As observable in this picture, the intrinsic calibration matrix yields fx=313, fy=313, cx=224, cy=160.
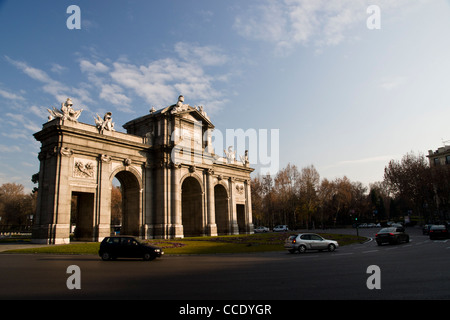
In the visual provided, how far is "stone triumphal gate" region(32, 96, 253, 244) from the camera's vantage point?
31.4 meters

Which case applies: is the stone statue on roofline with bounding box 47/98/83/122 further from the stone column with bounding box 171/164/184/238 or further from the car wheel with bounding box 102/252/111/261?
the car wheel with bounding box 102/252/111/261

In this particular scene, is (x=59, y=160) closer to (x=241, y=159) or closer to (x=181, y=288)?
(x=181, y=288)

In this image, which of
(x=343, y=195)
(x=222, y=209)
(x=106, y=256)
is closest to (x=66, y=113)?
(x=106, y=256)

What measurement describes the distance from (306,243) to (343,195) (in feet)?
237

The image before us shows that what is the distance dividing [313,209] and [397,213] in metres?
52.4

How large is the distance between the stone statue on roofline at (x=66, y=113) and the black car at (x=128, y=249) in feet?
61.6

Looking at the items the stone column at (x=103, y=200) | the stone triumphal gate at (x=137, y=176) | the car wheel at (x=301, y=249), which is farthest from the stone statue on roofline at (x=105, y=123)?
the car wheel at (x=301, y=249)

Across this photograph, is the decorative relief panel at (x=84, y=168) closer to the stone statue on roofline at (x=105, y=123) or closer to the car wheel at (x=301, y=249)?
the stone statue on roofline at (x=105, y=123)

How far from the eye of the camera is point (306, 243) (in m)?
22.7

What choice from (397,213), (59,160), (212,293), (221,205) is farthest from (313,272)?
(397,213)

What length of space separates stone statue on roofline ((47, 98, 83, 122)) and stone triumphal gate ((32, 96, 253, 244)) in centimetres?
10

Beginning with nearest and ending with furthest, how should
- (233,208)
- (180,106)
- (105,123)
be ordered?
(105,123) → (180,106) → (233,208)

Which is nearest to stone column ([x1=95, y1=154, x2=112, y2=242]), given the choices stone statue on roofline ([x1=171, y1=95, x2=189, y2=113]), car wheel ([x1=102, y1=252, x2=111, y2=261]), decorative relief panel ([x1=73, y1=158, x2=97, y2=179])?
decorative relief panel ([x1=73, y1=158, x2=97, y2=179])

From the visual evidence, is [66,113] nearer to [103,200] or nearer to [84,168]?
[84,168]
